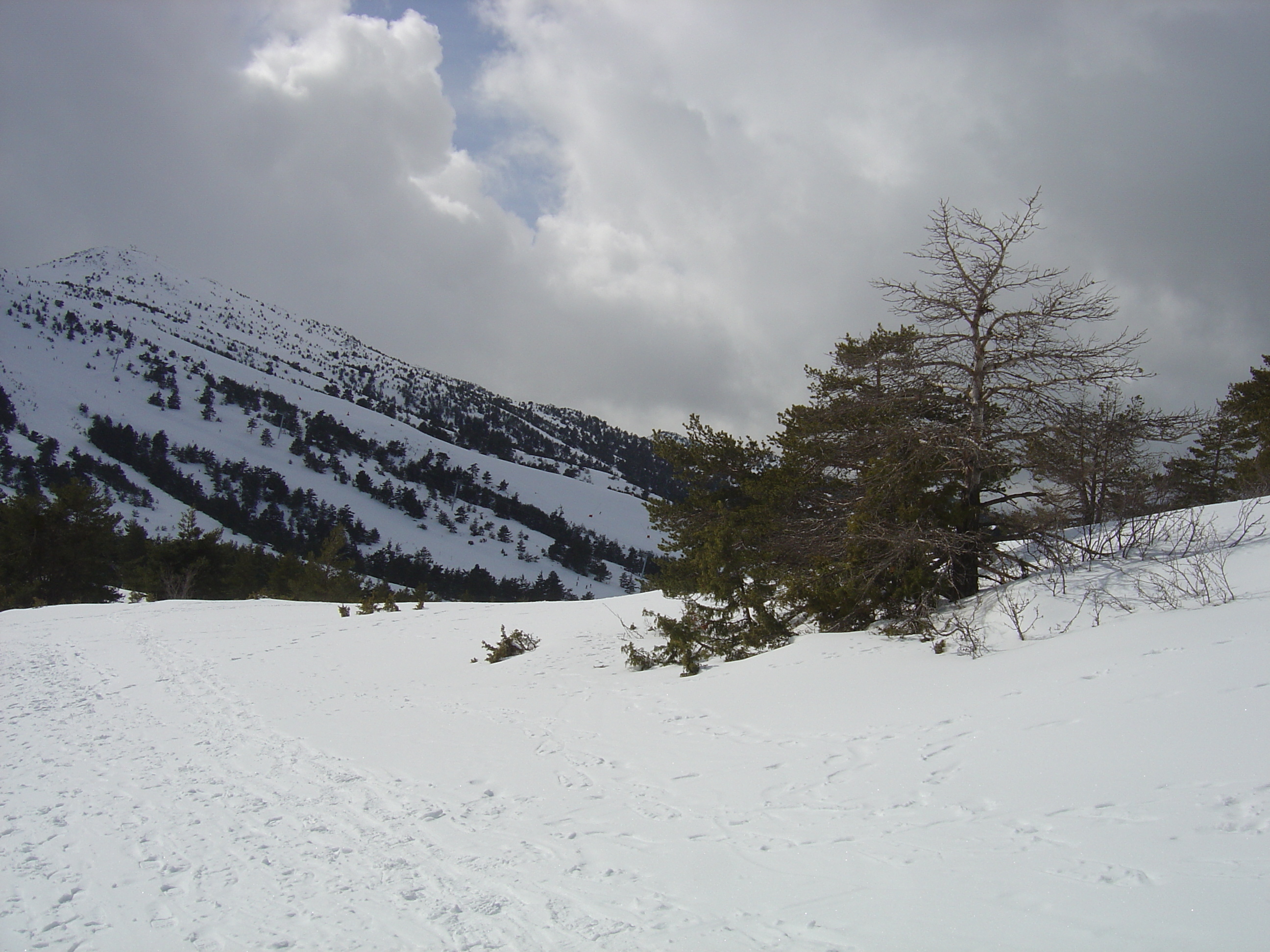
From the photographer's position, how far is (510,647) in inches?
547

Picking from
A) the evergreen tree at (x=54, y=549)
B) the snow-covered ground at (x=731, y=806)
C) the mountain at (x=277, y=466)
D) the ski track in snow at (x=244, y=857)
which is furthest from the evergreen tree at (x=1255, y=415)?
the mountain at (x=277, y=466)

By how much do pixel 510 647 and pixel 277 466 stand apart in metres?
125

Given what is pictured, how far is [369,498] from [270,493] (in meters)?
18.1

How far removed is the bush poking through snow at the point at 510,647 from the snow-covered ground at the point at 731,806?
156 inches

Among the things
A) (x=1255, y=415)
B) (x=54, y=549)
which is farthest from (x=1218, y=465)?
(x=54, y=549)

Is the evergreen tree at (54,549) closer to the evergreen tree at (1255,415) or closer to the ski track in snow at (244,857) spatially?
the ski track in snow at (244,857)

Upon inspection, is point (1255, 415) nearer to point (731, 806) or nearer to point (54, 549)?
point (731, 806)

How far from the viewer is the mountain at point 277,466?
98375mm

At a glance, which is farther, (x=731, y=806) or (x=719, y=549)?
(x=719, y=549)

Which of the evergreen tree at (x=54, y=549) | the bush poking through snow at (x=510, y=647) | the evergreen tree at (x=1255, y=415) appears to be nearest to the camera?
the bush poking through snow at (x=510, y=647)

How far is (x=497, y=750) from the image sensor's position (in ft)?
23.6

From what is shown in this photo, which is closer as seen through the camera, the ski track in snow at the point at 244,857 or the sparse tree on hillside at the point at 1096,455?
the ski track in snow at the point at 244,857

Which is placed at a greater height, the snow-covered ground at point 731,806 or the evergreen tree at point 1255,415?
the evergreen tree at point 1255,415


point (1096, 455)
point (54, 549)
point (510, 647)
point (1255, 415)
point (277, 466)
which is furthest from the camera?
point (277, 466)
